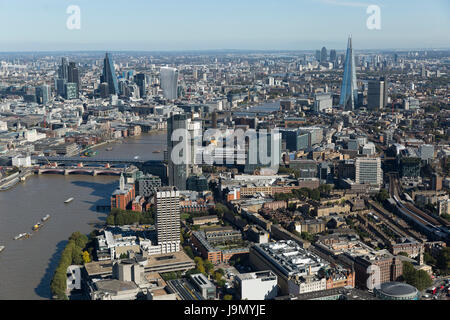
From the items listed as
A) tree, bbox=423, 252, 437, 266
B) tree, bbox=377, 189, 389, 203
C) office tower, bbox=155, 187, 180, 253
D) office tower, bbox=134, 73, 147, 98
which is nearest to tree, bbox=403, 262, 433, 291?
tree, bbox=423, 252, 437, 266

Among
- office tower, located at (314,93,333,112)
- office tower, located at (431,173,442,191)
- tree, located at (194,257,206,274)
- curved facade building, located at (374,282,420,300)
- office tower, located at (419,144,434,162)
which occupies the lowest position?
tree, located at (194,257,206,274)

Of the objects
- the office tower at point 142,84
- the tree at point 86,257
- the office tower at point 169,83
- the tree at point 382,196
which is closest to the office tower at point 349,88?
the office tower at point 169,83

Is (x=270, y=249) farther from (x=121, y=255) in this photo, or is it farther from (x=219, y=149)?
(x=219, y=149)

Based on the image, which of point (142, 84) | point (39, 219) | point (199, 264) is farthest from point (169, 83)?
point (199, 264)

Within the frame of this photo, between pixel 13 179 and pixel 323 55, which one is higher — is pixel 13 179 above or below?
below

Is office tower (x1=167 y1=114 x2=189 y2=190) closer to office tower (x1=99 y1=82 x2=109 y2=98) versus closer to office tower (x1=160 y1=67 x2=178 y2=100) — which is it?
office tower (x1=160 y1=67 x2=178 y2=100)

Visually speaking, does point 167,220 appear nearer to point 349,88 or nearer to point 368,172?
point 368,172

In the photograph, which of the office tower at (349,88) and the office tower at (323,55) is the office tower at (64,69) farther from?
the office tower at (323,55)
